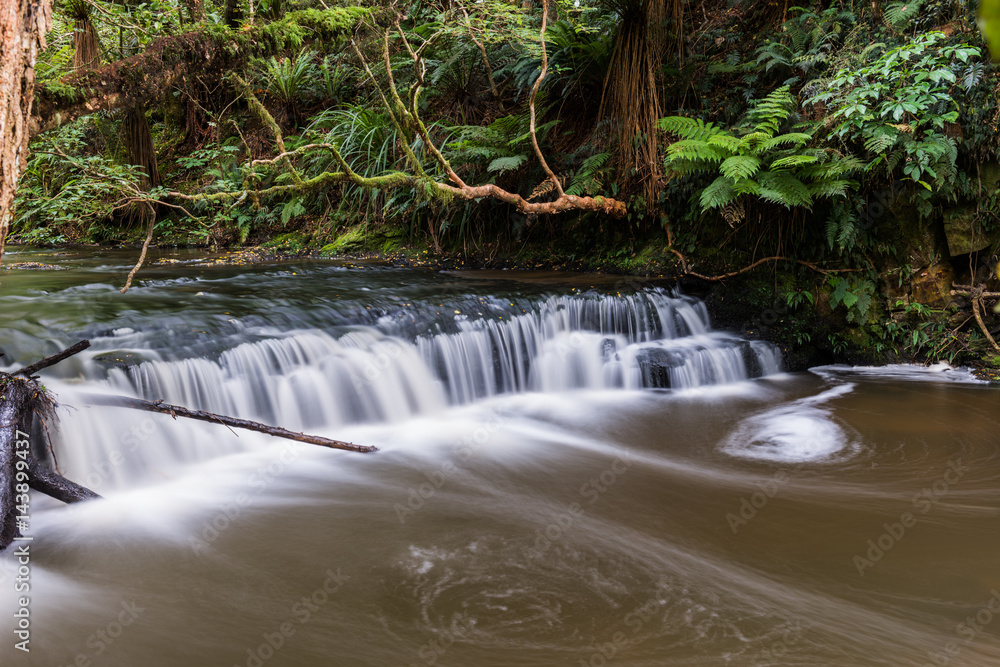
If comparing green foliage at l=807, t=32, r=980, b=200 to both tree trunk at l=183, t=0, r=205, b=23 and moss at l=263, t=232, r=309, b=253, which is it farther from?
tree trunk at l=183, t=0, r=205, b=23

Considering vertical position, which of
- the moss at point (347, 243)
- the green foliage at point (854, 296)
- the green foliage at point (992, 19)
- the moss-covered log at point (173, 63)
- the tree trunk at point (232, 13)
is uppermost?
the tree trunk at point (232, 13)

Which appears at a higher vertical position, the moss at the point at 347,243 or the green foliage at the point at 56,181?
the green foliage at the point at 56,181

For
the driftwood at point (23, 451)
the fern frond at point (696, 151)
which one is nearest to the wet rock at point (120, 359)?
the driftwood at point (23, 451)

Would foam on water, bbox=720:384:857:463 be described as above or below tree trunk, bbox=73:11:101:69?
below

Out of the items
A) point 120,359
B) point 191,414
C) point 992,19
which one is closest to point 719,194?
point 191,414

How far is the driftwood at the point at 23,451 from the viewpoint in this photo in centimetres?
302

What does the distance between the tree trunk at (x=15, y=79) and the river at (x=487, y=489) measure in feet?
5.59

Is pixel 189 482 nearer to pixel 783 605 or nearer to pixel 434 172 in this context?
pixel 783 605

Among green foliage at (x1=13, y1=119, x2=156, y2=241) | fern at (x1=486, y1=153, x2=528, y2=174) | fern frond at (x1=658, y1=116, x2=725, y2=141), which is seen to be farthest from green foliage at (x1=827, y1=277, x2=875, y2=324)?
green foliage at (x1=13, y1=119, x2=156, y2=241)

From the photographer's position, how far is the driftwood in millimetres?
3023

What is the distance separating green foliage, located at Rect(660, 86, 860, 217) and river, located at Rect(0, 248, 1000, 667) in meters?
1.45

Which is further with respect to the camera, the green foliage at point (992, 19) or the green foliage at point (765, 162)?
the green foliage at point (765, 162)

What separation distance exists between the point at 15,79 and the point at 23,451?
1.73 meters

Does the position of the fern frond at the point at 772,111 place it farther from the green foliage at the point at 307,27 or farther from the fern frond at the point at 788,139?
the green foliage at the point at 307,27
